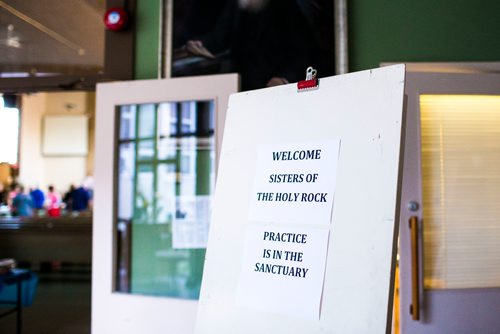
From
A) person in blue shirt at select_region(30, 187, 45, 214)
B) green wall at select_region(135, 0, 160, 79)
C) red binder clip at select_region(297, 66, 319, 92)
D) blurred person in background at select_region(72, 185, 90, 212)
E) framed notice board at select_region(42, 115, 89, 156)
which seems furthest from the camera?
framed notice board at select_region(42, 115, 89, 156)

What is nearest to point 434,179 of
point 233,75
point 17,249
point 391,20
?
point 391,20

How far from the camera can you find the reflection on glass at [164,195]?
3010mm

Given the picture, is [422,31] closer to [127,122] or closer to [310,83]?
[310,83]

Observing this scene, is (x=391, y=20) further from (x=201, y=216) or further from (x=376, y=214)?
(x=376, y=214)

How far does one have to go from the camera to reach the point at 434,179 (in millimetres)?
2818

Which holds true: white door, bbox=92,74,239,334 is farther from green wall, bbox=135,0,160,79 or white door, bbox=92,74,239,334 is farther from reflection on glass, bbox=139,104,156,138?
green wall, bbox=135,0,160,79

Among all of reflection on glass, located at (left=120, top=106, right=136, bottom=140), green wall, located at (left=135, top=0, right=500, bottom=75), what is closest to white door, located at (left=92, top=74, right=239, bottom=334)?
reflection on glass, located at (left=120, top=106, right=136, bottom=140)

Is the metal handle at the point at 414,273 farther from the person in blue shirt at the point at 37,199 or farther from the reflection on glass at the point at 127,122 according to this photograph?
the person in blue shirt at the point at 37,199

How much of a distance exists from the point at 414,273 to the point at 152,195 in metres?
1.73

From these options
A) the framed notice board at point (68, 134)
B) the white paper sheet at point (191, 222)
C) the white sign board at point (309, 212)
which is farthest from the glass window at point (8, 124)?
the white sign board at point (309, 212)

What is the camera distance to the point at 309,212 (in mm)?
1493

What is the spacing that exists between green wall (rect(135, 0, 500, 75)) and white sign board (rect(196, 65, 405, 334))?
1453mm

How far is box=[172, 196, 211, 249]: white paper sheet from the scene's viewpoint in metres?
2.97

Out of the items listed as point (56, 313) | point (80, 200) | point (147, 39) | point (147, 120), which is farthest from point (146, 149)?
point (80, 200)
